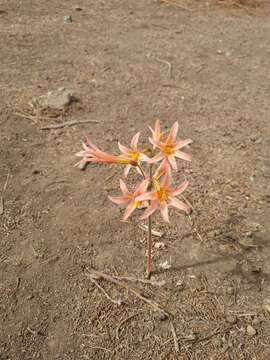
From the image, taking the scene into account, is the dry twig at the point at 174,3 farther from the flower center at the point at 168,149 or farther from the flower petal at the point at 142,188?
the flower petal at the point at 142,188

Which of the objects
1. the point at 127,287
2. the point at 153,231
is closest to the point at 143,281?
the point at 127,287

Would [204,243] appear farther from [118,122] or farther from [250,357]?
[118,122]

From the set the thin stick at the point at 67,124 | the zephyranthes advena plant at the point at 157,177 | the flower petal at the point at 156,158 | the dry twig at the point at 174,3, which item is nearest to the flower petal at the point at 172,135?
the zephyranthes advena plant at the point at 157,177

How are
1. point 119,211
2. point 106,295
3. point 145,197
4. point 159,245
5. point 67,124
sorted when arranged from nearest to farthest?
point 145,197 < point 106,295 < point 159,245 < point 119,211 < point 67,124

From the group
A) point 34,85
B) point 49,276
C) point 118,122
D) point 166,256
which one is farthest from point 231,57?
point 49,276

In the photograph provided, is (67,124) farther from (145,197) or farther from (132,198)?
(145,197)

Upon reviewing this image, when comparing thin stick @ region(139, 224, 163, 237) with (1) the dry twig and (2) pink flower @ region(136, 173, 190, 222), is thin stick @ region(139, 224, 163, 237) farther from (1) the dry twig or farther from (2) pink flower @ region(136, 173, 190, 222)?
(1) the dry twig
